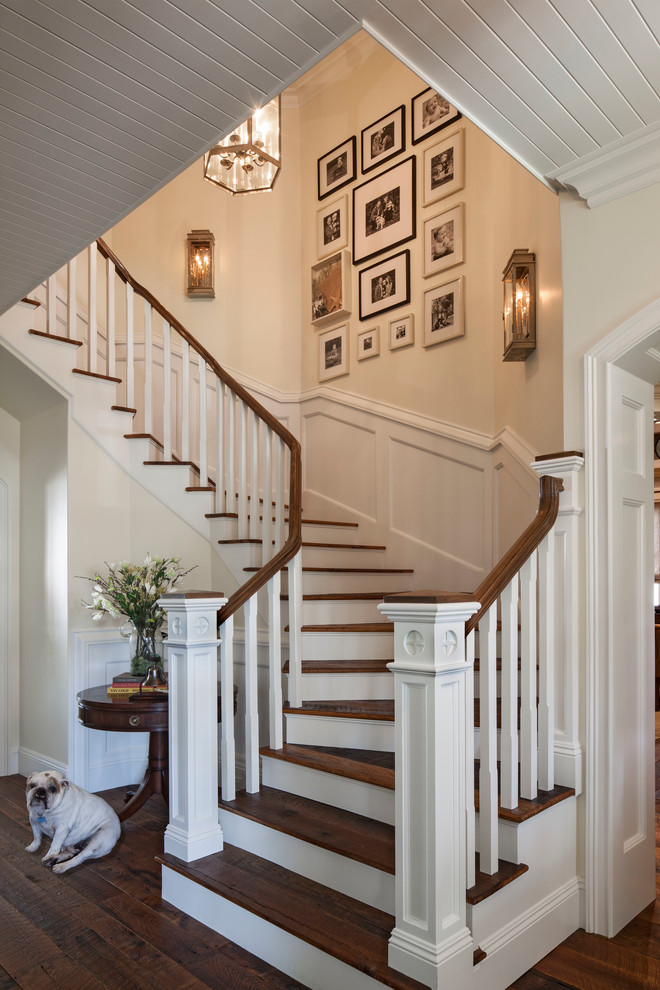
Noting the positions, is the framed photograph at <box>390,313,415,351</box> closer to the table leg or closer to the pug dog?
the table leg

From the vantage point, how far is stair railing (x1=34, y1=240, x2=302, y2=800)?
3.03 m

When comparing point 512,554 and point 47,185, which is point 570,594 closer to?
point 512,554

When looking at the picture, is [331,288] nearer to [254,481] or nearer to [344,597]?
[254,481]

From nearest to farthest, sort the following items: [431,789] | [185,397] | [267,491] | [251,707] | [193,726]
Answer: [431,789]
[193,726]
[251,707]
[267,491]
[185,397]

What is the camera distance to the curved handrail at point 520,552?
222 cm

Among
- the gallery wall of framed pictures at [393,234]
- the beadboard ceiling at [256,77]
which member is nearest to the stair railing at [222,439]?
the gallery wall of framed pictures at [393,234]

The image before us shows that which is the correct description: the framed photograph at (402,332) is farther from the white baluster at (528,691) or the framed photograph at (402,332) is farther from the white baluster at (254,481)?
the white baluster at (528,691)

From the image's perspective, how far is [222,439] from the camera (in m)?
4.33

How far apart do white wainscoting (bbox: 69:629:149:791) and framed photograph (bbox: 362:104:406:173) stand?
3.63 meters

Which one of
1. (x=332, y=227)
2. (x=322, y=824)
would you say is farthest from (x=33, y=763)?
(x=332, y=227)

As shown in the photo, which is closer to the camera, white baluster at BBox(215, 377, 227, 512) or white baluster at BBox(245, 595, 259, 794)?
white baluster at BBox(245, 595, 259, 794)

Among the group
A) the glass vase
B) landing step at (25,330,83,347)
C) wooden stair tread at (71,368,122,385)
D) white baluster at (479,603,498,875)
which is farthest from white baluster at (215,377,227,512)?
white baluster at (479,603,498,875)

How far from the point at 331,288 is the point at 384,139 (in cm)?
107

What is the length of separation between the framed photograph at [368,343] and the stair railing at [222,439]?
3.20 ft
